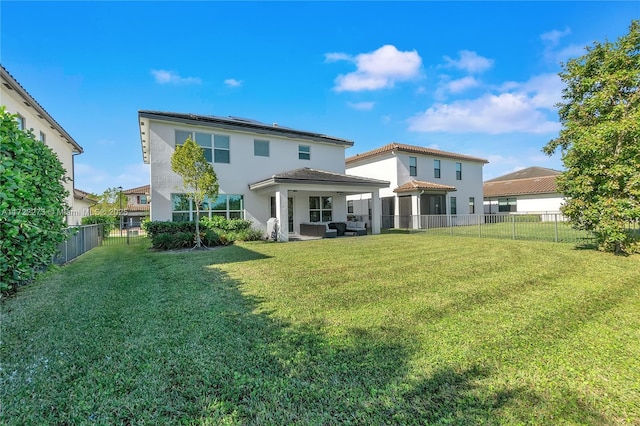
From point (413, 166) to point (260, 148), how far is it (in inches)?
511

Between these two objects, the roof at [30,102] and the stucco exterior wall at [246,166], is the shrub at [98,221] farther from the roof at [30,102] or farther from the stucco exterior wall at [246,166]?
the stucco exterior wall at [246,166]

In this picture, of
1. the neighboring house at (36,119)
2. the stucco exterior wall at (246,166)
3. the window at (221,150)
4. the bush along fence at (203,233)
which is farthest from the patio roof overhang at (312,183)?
the neighboring house at (36,119)

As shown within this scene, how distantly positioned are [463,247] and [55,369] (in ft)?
38.3

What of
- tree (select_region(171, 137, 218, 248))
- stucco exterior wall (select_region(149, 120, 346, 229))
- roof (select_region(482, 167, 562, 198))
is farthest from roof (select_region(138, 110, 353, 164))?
roof (select_region(482, 167, 562, 198))

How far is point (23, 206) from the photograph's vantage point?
4.42 m

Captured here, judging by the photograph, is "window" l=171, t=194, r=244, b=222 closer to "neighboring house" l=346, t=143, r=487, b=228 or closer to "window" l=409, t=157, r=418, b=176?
"neighboring house" l=346, t=143, r=487, b=228

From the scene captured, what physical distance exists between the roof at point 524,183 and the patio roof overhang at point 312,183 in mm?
22243

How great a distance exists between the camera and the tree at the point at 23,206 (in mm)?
3885

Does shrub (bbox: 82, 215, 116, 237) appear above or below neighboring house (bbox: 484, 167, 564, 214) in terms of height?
below

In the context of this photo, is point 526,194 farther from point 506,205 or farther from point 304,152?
point 304,152

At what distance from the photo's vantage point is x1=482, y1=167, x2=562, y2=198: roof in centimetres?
2977

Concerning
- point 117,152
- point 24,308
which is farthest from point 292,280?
point 117,152

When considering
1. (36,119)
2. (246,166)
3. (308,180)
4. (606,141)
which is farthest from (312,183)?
(36,119)

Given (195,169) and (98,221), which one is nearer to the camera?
(195,169)
